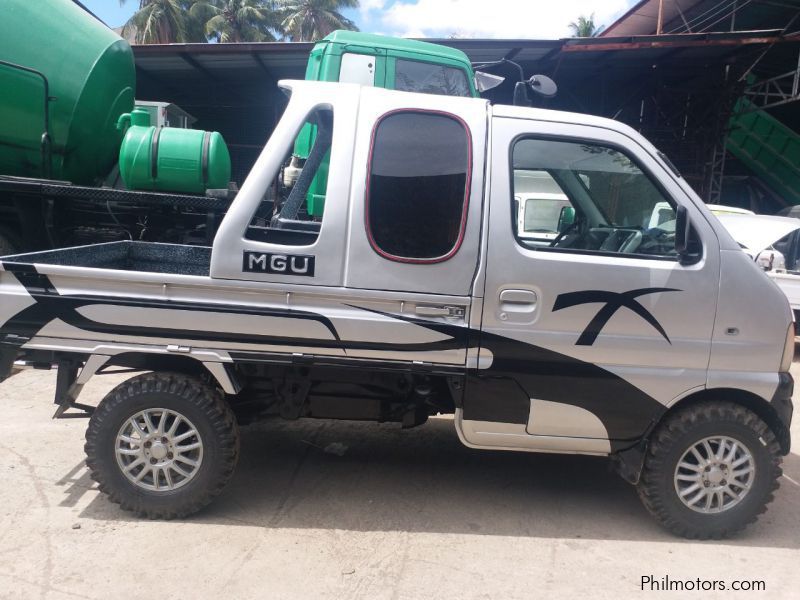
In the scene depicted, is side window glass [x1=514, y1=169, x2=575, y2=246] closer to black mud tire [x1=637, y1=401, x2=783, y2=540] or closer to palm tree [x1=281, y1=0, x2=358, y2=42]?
black mud tire [x1=637, y1=401, x2=783, y2=540]

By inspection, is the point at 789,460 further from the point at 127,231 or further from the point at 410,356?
the point at 127,231

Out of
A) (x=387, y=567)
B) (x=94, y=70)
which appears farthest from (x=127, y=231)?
(x=387, y=567)

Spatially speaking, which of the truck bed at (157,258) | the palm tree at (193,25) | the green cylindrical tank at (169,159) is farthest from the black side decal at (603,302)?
the palm tree at (193,25)

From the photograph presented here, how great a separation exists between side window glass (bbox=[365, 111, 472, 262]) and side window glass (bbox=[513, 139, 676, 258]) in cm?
32

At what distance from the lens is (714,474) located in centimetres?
340

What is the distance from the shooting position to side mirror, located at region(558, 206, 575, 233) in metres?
3.96

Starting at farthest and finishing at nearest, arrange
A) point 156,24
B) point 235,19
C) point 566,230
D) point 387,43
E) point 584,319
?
point 235,19 → point 156,24 → point 387,43 → point 566,230 → point 584,319

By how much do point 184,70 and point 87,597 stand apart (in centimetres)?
1257

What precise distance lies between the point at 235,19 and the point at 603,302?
105ft

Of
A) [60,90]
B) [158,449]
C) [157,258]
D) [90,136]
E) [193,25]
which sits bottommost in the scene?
[158,449]

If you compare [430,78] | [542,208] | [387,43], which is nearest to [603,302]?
[542,208]

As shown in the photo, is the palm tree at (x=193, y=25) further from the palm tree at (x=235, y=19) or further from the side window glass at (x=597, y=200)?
the side window glass at (x=597, y=200)

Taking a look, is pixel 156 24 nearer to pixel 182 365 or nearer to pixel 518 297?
pixel 182 365

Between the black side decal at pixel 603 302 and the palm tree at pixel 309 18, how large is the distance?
32.6 meters
